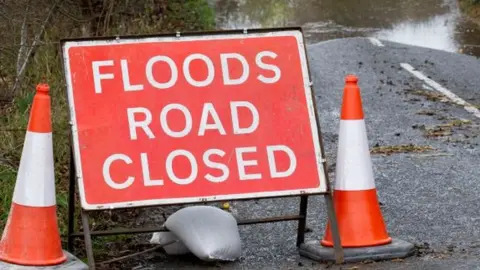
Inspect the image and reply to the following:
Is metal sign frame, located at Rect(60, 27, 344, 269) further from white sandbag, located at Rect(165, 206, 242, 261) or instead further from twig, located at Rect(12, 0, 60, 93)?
twig, located at Rect(12, 0, 60, 93)

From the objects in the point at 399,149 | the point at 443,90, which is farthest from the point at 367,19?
the point at 399,149

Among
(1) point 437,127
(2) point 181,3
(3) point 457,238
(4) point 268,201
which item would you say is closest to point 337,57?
(2) point 181,3

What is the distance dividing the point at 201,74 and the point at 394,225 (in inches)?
61.2

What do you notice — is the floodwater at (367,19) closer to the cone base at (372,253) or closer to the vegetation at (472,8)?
the vegetation at (472,8)

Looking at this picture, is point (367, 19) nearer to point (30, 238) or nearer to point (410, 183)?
point (410, 183)

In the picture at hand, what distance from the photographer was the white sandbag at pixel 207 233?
5.74 m

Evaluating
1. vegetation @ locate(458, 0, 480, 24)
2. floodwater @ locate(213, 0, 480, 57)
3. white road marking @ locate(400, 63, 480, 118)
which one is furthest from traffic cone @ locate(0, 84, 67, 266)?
vegetation @ locate(458, 0, 480, 24)

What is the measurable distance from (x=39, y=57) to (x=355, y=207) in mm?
5402

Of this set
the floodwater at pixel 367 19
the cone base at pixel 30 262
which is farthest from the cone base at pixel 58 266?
the floodwater at pixel 367 19

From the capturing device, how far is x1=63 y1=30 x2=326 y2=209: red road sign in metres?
5.70

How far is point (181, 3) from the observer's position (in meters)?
18.4

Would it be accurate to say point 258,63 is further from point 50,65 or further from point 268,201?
point 50,65

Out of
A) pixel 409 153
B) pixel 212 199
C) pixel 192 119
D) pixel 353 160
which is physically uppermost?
pixel 192 119

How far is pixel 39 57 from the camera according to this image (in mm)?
10602
